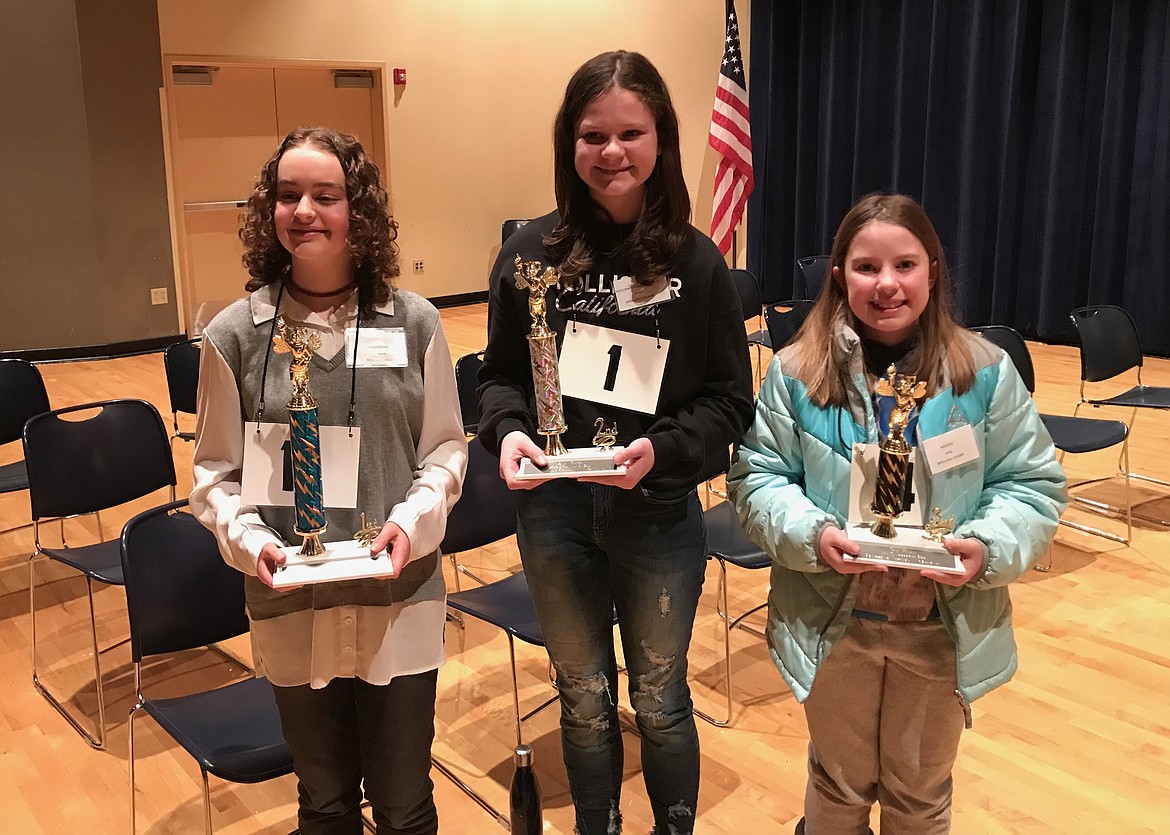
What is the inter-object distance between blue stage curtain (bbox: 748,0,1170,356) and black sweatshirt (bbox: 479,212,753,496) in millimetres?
7385

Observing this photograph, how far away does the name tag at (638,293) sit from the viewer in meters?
1.79

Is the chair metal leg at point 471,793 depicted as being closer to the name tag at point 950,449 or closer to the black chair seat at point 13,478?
the name tag at point 950,449

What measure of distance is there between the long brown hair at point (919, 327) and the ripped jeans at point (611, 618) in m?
0.33

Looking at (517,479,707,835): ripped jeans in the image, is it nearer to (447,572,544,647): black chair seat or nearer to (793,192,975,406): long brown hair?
(793,192,975,406): long brown hair

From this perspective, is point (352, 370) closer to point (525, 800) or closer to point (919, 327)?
point (525, 800)

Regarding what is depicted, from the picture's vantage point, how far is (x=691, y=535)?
1.88 metres

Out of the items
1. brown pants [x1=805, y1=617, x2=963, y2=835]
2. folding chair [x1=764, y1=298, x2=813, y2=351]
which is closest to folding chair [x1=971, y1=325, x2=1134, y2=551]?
folding chair [x1=764, y1=298, x2=813, y2=351]

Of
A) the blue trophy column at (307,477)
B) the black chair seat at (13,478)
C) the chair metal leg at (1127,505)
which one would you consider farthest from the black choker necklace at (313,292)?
the chair metal leg at (1127,505)

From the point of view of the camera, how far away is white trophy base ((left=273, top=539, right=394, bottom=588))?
5.26 feet

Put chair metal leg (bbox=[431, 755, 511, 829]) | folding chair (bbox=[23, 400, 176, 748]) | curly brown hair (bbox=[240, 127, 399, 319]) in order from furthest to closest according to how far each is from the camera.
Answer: folding chair (bbox=[23, 400, 176, 748]), chair metal leg (bbox=[431, 755, 511, 829]), curly brown hair (bbox=[240, 127, 399, 319])

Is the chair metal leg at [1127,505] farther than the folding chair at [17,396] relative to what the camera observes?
Yes

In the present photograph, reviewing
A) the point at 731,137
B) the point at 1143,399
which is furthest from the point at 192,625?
the point at 731,137

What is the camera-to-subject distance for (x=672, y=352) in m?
1.80

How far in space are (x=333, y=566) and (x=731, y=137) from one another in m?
7.48
